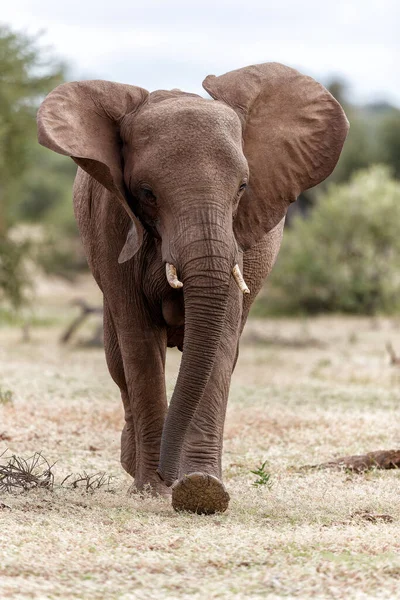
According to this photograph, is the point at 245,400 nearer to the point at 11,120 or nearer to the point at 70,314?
the point at 11,120

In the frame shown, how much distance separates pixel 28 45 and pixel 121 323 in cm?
1507

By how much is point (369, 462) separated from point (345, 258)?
18.7 m

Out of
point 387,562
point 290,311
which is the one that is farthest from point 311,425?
point 290,311

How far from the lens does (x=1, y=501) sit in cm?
607

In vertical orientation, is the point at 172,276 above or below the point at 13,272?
above

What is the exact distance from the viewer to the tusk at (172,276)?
18.5ft

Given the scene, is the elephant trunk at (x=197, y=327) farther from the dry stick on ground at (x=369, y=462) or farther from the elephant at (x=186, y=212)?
the dry stick on ground at (x=369, y=462)

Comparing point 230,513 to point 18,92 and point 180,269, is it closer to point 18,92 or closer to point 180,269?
point 180,269

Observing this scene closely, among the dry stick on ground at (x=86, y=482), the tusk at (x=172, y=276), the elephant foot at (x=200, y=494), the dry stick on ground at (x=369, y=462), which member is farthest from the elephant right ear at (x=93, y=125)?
the dry stick on ground at (x=369, y=462)

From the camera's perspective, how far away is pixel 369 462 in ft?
25.0

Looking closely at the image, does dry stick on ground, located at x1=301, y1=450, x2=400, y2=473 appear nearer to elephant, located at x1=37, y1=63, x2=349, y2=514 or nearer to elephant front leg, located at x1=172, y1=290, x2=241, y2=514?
elephant, located at x1=37, y1=63, x2=349, y2=514

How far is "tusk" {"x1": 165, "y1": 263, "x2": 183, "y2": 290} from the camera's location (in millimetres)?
5625

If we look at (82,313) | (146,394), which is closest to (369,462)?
(146,394)

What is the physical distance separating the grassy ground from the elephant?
418 mm
